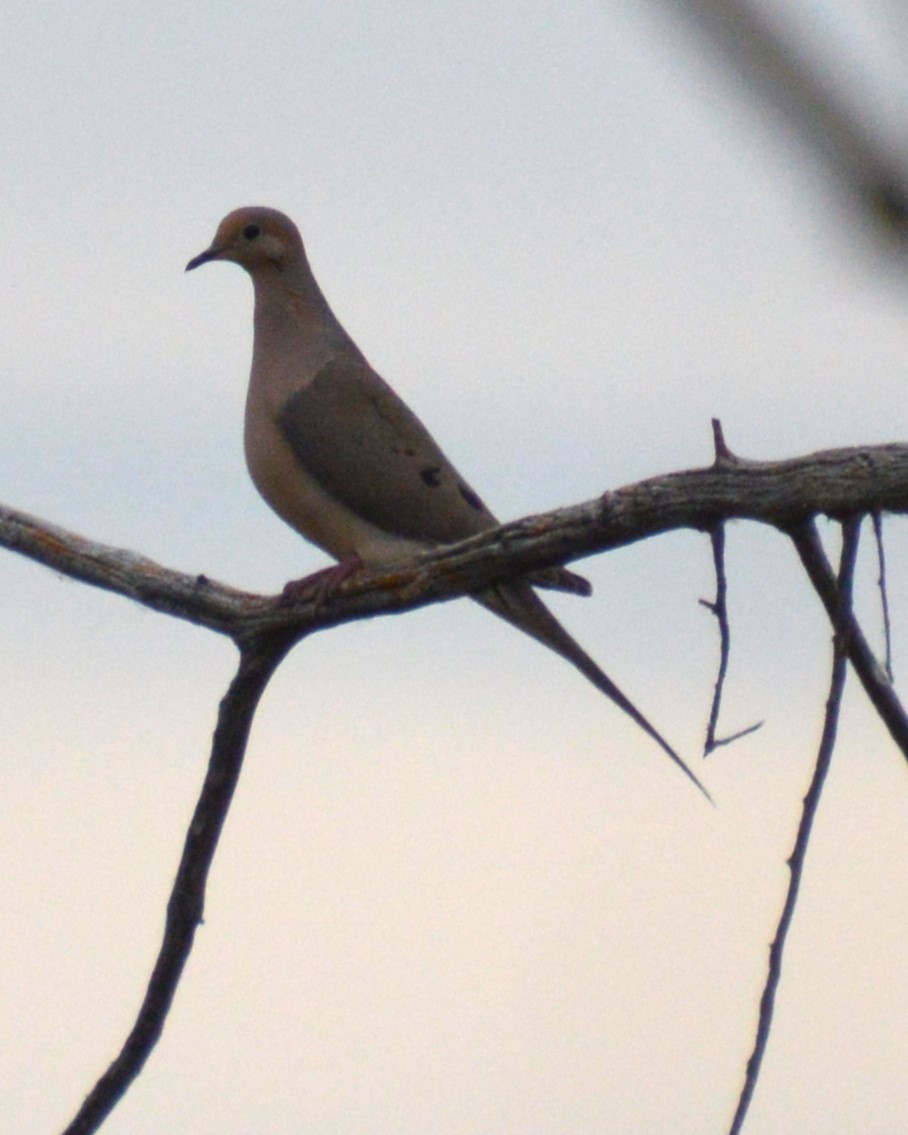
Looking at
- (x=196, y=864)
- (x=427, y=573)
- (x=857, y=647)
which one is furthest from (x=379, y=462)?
(x=857, y=647)

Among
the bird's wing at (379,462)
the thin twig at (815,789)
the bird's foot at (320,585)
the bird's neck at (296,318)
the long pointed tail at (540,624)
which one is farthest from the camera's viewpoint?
the bird's neck at (296,318)

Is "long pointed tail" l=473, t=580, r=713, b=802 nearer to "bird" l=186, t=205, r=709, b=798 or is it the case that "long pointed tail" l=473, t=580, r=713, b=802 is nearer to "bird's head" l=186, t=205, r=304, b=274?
"bird" l=186, t=205, r=709, b=798

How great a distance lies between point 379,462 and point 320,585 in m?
1.42

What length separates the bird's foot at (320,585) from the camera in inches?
122

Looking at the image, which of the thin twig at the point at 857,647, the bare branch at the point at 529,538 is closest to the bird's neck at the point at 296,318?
the bare branch at the point at 529,538


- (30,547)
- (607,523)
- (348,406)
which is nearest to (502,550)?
(607,523)

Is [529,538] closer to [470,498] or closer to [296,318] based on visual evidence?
[470,498]

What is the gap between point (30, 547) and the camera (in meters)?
3.41

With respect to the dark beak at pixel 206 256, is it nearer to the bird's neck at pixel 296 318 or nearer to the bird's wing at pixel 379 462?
the bird's neck at pixel 296 318

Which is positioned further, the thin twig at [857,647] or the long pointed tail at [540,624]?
the long pointed tail at [540,624]

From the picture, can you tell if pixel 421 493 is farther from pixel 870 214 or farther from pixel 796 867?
pixel 870 214

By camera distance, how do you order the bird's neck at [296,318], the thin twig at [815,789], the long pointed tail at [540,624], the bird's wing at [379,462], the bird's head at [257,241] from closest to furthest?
the thin twig at [815,789] < the long pointed tail at [540,624] < the bird's wing at [379,462] < the bird's neck at [296,318] < the bird's head at [257,241]

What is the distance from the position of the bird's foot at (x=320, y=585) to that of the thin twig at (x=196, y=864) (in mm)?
122

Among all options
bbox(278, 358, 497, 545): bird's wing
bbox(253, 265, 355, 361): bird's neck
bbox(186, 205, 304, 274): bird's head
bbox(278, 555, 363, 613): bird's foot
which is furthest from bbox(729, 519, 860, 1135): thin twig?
bbox(186, 205, 304, 274): bird's head
